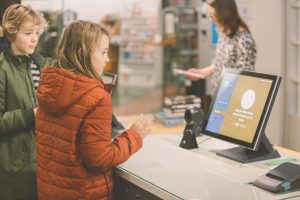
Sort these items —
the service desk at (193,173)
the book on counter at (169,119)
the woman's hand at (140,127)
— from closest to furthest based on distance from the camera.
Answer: the service desk at (193,173) < the woman's hand at (140,127) < the book on counter at (169,119)

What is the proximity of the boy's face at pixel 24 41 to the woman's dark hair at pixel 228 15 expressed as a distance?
1842mm

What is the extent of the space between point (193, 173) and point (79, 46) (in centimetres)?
69

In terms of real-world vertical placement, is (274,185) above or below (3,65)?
below

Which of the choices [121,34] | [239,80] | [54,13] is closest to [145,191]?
[239,80]

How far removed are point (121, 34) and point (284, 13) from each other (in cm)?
541

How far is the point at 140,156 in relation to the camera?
2.42 m

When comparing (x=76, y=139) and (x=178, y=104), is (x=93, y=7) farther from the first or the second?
(x=76, y=139)

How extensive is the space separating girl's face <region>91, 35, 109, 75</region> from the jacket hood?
0.08 metres

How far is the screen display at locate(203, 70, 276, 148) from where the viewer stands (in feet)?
7.50

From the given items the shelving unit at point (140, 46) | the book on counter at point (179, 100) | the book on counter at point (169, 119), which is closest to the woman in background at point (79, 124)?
the book on counter at point (169, 119)

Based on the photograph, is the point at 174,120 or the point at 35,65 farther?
the point at 174,120

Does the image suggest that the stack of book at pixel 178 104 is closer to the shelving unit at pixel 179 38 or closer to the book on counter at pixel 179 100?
the book on counter at pixel 179 100

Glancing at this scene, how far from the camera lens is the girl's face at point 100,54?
2010 mm

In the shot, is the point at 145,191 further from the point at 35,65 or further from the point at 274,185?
the point at 35,65
